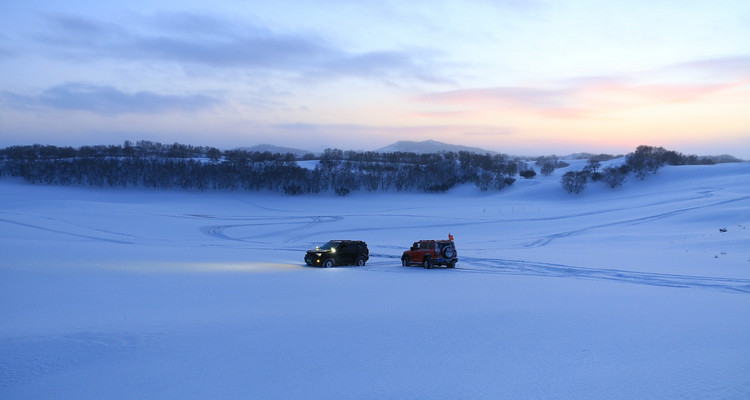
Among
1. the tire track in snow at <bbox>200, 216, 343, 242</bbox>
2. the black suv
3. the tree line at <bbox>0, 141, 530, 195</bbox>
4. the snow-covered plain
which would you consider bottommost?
the tire track in snow at <bbox>200, 216, 343, 242</bbox>

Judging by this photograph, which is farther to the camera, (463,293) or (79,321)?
(463,293)

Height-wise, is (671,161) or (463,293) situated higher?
(671,161)

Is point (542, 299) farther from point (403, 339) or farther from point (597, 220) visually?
point (597, 220)

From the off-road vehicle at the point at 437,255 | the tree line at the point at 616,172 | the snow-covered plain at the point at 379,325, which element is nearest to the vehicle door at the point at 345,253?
the snow-covered plain at the point at 379,325

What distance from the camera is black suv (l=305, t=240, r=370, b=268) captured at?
77.7 ft

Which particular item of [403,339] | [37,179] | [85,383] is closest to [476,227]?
[403,339]

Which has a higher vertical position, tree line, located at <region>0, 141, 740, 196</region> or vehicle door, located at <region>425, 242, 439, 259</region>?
tree line, located at <region>0, 141, 740, 196</region>

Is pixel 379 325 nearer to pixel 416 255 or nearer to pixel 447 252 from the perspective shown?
pixel 447 252

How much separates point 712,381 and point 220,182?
4305 inches

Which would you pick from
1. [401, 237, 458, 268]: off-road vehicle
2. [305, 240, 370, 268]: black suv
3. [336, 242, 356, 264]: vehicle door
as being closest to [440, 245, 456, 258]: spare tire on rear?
[401, 237, 458, 268]: off-road vehicle

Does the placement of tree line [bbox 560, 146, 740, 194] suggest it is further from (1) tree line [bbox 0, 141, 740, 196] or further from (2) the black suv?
(2) the black suv

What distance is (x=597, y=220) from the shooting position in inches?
1855

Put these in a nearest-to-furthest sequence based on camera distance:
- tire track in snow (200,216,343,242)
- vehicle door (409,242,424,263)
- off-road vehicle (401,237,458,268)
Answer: off-road vehicle (401,237,458,268), vehicle door (409,242,424,263), tire track in snow (200,216,343,242)

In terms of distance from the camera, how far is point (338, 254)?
24219 millimetres
